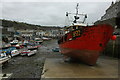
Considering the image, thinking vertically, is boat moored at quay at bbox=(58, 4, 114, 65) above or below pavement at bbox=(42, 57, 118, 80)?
above

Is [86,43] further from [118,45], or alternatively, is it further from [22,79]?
[118,45]

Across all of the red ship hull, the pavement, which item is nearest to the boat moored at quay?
the red ship hull

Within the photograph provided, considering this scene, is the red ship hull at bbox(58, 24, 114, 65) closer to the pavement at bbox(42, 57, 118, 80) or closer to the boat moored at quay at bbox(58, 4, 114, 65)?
the boat moored at quay at bbox(58, 4, 114, 65)

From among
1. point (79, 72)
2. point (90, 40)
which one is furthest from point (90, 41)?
point (79, 72)

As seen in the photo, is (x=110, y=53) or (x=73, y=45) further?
Result: (x=110, y=53)

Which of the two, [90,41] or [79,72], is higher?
[90,41]

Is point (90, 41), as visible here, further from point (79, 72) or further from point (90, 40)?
point (79, 72)

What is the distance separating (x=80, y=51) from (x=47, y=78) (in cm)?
307

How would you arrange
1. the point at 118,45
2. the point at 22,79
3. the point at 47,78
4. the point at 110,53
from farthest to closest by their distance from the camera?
the point at 110,53 < the point at 118,45 < the point at 22,79 < the point at 47,78

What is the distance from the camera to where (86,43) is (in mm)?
6309

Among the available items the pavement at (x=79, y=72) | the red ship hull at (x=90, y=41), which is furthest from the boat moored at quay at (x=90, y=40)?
the pavement at (x=79, y=72)

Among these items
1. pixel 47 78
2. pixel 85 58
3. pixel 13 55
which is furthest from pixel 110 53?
pixel 13 55

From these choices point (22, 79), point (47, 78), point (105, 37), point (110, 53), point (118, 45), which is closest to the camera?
point (47, 78)

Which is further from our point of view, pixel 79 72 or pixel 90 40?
pixel 90 40
